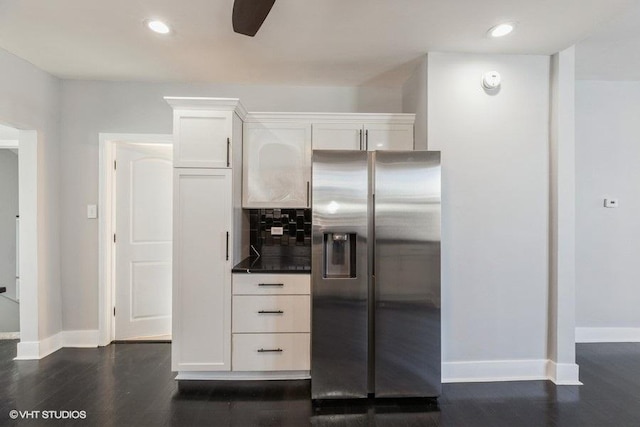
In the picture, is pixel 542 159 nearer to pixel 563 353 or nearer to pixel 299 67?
pixel 563 353

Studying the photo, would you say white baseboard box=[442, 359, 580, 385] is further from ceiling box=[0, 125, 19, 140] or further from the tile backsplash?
ceiling box=[0, 125, 19, 140]

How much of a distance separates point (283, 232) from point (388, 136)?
1331 mm

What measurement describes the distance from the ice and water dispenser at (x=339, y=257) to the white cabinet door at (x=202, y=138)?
39.5 inches

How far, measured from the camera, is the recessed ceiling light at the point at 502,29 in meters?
2.14

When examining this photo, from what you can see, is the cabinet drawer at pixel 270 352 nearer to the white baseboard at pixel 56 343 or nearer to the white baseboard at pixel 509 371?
the white baseboard at pixel 509 371

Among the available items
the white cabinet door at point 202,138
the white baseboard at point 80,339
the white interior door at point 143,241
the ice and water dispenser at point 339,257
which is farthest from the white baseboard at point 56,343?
the ice and water dispenser at point 339,257

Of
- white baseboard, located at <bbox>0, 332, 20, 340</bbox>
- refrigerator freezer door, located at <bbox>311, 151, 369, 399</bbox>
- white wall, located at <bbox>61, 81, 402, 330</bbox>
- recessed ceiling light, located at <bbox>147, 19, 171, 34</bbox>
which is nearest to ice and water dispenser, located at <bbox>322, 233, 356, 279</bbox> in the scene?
refrigerator freezer door, located at <bbox>311, 151, 369, 399</bbox>

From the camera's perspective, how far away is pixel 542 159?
8.46ft

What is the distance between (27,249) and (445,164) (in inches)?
143

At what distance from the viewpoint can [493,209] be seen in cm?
255

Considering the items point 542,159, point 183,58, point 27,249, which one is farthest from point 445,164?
point 27,249

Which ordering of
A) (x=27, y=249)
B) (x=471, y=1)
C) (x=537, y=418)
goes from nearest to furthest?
(x=471, y=1)
(x=537, y=418)
(x=27, y=249)

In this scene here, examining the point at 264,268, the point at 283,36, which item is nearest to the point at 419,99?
the point at 283,36

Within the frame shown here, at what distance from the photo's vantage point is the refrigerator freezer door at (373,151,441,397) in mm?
2211
